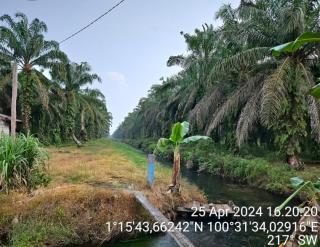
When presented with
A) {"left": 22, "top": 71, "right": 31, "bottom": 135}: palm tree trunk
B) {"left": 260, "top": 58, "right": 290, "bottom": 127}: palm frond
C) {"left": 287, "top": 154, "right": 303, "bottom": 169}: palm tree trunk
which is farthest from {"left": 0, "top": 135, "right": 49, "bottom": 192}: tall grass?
{"left": 22, "top": 71, "right": 31, "bottom": 135}: palm tree trunk

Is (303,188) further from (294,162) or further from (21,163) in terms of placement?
(294,162)

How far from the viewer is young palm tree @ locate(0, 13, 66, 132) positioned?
2477 cm

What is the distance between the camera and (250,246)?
28.3ft

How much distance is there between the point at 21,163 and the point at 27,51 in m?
18.6

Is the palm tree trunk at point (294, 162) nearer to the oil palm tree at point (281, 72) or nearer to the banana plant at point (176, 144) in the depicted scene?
the oil palm tree at point (281, 72)

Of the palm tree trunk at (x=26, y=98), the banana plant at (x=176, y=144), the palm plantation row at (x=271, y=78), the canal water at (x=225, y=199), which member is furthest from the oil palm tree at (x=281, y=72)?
the palm tree trunk at (x=26, y=98)

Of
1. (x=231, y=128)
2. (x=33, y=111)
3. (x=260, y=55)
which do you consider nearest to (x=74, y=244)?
(x=260, y=55)

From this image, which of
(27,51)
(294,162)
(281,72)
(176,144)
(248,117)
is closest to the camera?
(176,144)

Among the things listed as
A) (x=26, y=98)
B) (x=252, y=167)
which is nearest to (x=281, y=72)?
(x=252, y=167)

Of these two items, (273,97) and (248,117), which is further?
(248,117)

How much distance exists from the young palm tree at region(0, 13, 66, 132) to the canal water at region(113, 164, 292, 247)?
13794mm

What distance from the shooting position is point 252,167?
18.2 meters

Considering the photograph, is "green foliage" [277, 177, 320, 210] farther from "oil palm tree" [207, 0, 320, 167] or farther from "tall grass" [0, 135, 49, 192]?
"oil palm tree" [207, 0, 320, 167]

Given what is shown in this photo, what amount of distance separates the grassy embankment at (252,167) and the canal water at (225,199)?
0.54 metres
